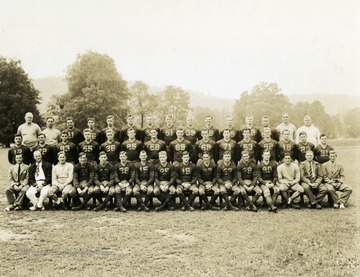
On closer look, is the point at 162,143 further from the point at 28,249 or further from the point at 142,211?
the point at 28,249

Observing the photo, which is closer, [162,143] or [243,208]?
[243,208]

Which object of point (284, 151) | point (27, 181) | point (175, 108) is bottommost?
point (27, 181)

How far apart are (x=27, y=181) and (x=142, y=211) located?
9.07 feet

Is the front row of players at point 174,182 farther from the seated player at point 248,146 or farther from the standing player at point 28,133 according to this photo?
the standing player at point 28,133

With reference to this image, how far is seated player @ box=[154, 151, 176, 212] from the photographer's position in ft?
26.7

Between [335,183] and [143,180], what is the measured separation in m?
4.34

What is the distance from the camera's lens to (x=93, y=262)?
4898 mm

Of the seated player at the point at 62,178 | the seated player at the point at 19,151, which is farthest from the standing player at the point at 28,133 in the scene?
the seated player at the point at 62,178

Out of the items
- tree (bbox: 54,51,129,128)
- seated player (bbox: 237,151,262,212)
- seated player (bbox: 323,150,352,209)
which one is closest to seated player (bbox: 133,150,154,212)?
seated player (bbox: 237,151,262,212)

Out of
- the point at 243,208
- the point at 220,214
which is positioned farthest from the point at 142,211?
the point at 243,208

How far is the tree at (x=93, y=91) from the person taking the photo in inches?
1266

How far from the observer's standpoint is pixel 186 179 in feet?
27.9

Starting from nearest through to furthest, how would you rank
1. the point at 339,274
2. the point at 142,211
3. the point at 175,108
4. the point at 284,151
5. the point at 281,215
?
the point at 339,274
the point at 281,215
the point at 142,211
the point at 284,151
the point at 175,108

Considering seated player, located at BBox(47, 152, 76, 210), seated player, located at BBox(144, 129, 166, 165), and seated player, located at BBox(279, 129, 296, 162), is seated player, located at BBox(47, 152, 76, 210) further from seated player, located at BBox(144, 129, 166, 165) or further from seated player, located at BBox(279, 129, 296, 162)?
seated player, located at BBox(279, 129, 296, 162)
